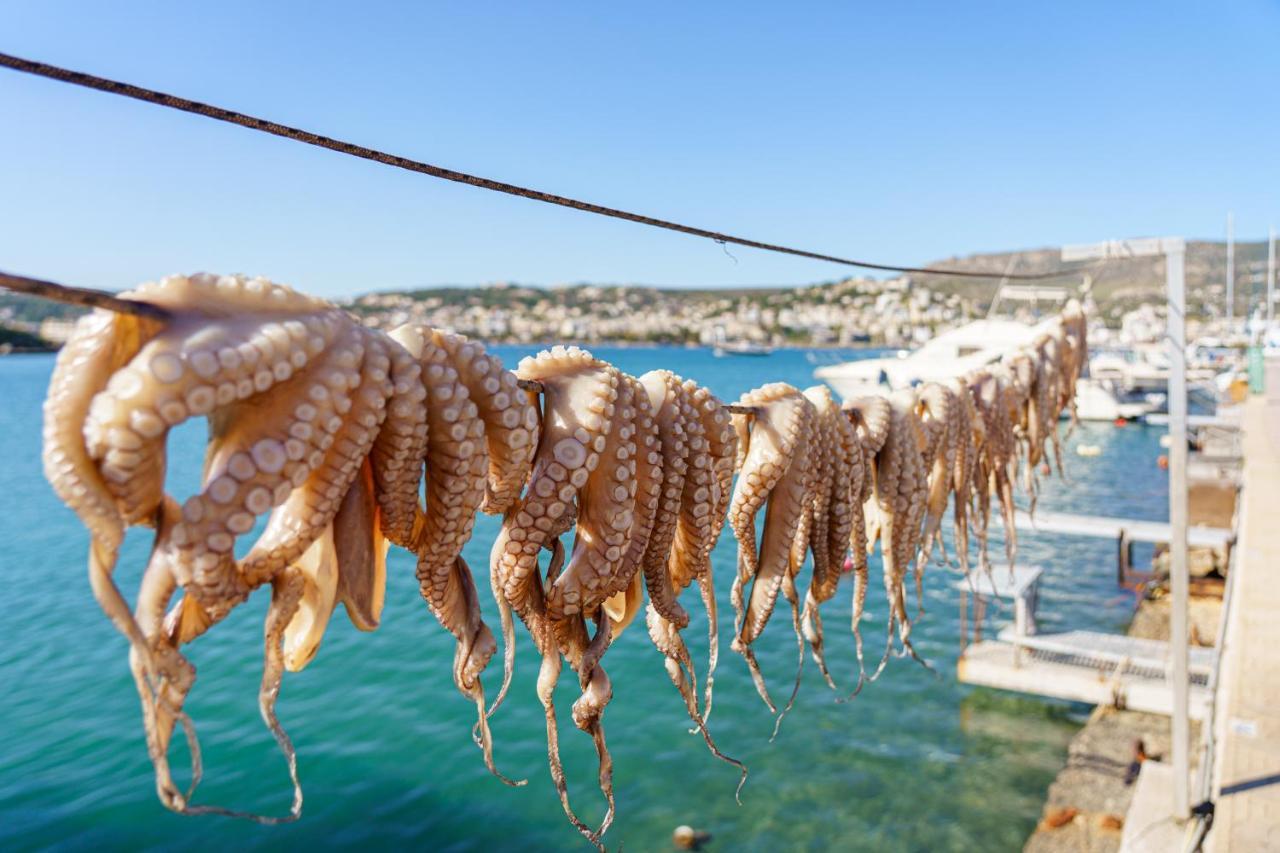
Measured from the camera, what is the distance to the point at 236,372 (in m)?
1.05

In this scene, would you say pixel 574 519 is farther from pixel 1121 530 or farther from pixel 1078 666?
pixel 1121 530

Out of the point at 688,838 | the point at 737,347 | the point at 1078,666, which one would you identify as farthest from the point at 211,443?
the point at 737,347

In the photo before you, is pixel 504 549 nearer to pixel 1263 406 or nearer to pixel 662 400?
pixel 662 400

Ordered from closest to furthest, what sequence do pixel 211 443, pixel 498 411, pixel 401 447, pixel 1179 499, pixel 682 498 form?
pixel 211 443
pixel 401 447
pixel 498 411
pixel 682 498
pixel 1179 499

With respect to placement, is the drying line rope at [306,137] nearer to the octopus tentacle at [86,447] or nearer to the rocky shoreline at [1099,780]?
the octopus tentacle at [86,447]

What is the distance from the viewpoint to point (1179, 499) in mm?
5699

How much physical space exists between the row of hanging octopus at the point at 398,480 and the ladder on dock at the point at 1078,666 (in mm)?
8651

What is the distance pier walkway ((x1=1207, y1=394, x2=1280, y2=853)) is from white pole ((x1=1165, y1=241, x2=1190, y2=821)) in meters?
0.39

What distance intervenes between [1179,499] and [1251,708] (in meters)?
3.37

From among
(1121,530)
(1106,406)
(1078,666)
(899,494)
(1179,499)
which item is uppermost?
(899,494)

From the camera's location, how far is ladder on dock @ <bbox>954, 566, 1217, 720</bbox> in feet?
32.4

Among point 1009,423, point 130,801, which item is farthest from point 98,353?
point 130,801

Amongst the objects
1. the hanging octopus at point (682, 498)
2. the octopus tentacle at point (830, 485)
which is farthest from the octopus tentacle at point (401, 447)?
the octopus tentacle at point (830, 485)

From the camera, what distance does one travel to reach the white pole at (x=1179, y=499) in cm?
524
